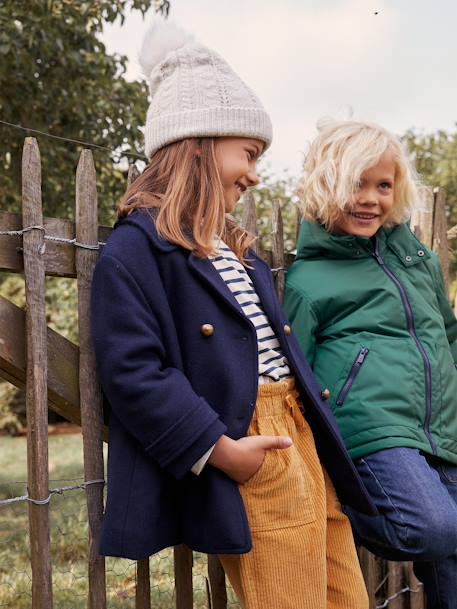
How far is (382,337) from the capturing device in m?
2.44

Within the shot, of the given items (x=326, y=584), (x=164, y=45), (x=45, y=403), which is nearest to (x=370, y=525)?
(x=326, y=584)

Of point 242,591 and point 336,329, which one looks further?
point 336,329

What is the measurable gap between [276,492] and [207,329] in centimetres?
44

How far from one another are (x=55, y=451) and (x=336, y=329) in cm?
752

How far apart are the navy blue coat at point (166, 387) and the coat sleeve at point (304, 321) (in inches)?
19.8

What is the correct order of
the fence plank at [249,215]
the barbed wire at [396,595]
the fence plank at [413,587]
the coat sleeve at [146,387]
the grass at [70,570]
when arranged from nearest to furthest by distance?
1. the coat sleeve at [146,387]
2. the fence plank at [249,215]
3. the barbed wire at [396,595]
4. the fence plank at [413,587]
5. the grass at [70,570]

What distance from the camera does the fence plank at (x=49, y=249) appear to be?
6.46 feet

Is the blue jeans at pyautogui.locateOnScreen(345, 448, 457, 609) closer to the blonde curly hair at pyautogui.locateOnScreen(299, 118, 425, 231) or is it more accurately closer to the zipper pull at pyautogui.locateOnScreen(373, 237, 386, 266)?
the zipper pull at pyautogui.locateOnScreen(373, 237, 386, 266)

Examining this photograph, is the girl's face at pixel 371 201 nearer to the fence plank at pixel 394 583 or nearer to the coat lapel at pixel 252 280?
the coat lapel at pixel 252 280

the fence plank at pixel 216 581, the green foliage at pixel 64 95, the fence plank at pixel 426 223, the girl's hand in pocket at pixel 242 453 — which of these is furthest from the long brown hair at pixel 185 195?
the green foliage at pixel 64 95

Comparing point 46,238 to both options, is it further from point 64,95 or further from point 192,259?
point 64,95

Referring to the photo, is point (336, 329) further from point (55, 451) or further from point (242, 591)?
point (55, 451)

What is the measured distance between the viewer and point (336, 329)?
2.47m

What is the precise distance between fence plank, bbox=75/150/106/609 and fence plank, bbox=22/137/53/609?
0.41ft
